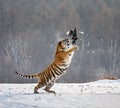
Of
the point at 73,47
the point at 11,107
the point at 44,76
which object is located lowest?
the point at 11,107

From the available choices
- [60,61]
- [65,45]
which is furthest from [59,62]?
[65,45]

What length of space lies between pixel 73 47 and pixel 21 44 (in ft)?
90.6

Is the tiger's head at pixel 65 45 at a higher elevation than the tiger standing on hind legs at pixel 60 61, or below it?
higher

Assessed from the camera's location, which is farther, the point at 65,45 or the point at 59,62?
the point at 59,62

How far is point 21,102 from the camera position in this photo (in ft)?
47.6

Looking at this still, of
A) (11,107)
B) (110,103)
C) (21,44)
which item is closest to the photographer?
(11,107)

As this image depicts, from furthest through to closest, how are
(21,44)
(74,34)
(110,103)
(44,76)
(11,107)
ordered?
1. (21,44)
2. (44,76)
3. (74,34)
4. (110,103)
5. (11,107)

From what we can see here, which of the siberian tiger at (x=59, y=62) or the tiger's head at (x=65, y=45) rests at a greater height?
the tiger's head at (x=65, y=45)

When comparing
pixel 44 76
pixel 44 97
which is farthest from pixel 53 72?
pixel 44 97

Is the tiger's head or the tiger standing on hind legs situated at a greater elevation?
the tiger's head

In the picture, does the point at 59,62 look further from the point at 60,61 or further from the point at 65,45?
the point at 65,45

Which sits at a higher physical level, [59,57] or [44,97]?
[59,57]

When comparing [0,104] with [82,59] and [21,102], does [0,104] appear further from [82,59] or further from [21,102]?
[82,59]

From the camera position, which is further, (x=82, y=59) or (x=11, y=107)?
(x=82, y=59)
